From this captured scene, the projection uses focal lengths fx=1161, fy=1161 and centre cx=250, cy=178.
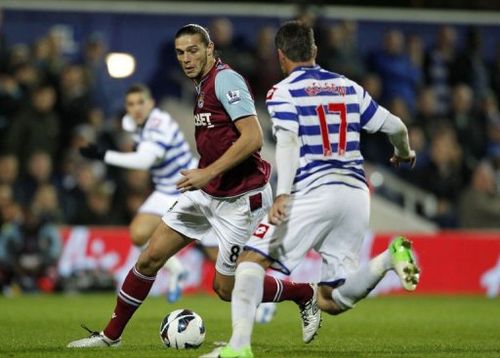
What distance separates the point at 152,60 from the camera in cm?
1872

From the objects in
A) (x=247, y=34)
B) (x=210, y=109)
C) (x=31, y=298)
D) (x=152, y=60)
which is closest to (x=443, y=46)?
(x=247, y=34)

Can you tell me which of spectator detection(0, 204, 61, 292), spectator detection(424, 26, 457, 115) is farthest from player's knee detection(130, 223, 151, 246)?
spectator detection(424, 26, 457, 115)

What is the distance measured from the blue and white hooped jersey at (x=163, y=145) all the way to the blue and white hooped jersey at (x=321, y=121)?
163 inches

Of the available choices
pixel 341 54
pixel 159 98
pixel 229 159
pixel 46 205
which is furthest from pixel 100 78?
pixel 229 159

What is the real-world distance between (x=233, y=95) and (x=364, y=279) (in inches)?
60.3

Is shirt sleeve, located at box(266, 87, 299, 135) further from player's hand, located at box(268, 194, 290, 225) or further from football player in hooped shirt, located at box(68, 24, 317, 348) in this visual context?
football player in hooped shirt, located at box(68, 24, 317, 348)

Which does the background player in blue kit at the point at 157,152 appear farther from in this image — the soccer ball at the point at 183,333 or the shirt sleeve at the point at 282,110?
the shirt sleeve at the point at 282,110

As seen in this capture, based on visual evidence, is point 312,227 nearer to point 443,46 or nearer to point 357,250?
point 357,250

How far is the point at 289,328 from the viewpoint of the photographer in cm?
1079

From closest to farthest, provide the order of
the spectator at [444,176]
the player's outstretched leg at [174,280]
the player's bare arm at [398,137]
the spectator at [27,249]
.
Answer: the player's bare arm at [398,137]
the player's outstretched leg at [174,280]
the spectator at [27,249]
the spectator at [444,176]

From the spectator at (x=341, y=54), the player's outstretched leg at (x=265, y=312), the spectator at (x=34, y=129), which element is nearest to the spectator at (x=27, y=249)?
the spectator at (x=34, y=129)

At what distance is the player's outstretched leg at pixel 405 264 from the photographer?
7.00 meters

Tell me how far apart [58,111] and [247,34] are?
3745 millimetres

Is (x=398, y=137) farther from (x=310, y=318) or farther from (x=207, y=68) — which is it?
(x=310, y=318)
